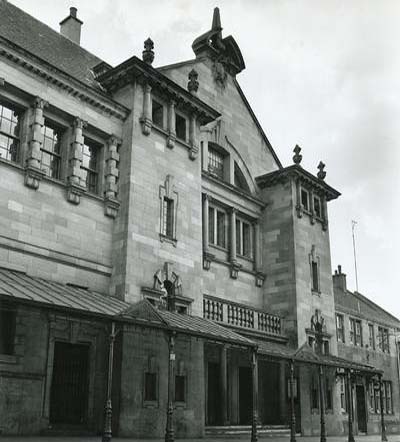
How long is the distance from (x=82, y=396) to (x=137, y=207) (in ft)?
22.3

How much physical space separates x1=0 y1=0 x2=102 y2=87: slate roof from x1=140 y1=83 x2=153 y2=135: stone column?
2090 millimetres

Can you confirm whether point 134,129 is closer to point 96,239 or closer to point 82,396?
point 96,239

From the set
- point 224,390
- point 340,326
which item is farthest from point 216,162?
point 340,326

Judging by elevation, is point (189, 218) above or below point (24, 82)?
below

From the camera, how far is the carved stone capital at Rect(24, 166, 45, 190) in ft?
62.9

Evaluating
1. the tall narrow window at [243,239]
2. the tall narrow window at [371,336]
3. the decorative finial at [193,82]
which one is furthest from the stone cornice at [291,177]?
the tall narrow window at [371,336]

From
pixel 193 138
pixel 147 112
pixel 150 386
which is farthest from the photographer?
pixel 193 138

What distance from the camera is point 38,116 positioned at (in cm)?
1997

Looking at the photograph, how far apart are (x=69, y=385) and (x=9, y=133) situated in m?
8.34

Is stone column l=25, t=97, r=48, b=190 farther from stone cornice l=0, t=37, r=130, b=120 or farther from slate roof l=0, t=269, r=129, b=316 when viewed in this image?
slate roof l=0, t=269, r=129, b=316

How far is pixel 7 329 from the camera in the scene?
17.5m

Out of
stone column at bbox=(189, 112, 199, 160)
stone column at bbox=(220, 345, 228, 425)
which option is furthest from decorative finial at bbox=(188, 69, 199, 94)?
stone column at bbox=(220, 345, 228, 425)

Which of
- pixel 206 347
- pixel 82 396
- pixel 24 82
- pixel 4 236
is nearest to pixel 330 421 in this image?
pixel 206 347

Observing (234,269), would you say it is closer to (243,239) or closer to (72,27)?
(243,239)
